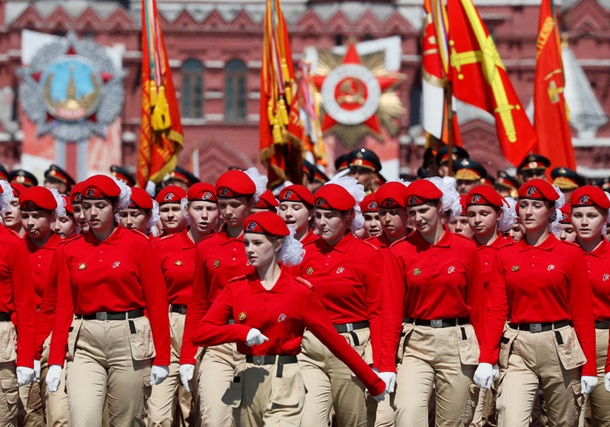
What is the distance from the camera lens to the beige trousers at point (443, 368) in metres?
8.61

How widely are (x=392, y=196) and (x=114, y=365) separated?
2.54 m

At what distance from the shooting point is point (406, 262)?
29.1 feet

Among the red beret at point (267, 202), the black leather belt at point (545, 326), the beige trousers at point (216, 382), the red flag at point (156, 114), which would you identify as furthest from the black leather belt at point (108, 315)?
the red flag at point (156, 114)

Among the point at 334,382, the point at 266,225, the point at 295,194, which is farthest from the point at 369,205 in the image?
the point at 266,225

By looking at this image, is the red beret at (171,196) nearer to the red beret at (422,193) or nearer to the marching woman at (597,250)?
the red beret at (422,193)

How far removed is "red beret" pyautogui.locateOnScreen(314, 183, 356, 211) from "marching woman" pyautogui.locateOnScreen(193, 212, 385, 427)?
154 cm

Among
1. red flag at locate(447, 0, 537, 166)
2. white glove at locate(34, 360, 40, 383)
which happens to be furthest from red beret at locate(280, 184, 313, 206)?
red flag at locate(447, 0, 537, 166)

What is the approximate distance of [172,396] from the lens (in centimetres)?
975

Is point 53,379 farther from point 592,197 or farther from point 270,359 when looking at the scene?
point 592,197

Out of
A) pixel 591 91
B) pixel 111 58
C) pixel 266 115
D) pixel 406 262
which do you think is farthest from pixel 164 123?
pixel 591 91

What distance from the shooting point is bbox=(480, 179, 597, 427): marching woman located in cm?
877

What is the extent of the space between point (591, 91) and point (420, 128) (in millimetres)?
5425

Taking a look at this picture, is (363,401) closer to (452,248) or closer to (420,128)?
(452,248)

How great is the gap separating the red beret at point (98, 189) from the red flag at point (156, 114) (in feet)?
21.4
